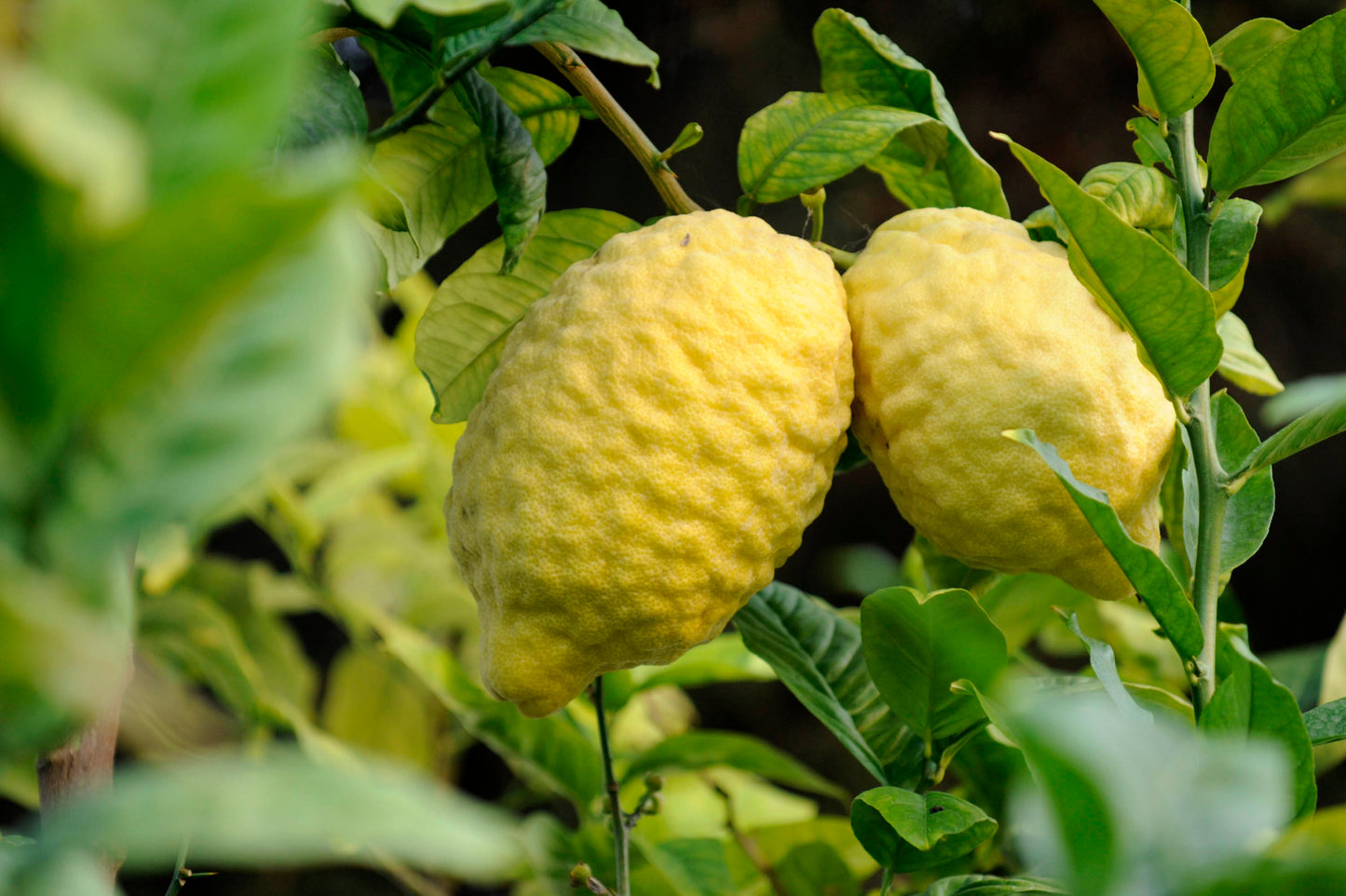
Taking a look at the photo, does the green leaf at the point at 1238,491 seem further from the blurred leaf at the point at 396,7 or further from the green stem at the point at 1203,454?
the blurred leaf at the point at 396,7

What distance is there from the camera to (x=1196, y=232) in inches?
21.0

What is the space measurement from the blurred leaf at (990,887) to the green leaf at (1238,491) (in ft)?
0.63

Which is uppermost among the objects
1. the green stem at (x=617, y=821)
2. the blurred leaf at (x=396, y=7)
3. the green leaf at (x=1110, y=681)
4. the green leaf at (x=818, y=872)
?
the blurred leaf at (x=396, y=7)

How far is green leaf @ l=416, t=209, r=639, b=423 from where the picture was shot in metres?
0.63

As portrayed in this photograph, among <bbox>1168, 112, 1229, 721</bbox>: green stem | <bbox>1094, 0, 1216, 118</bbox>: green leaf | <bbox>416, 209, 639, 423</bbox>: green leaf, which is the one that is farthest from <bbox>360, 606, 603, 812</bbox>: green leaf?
<bbox>1094, 0, 1216, 118</bbox>: green leaf

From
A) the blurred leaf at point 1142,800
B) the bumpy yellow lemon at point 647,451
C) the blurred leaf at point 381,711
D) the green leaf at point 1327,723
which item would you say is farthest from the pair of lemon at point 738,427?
the blurred leaf at point 381,711

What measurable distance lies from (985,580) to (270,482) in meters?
0.72

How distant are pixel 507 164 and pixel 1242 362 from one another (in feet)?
1.46

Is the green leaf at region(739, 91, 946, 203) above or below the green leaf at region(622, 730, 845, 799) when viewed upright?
above

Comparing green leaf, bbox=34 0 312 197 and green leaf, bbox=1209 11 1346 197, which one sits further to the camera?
green leaf, bbox=1209 11 1346 197

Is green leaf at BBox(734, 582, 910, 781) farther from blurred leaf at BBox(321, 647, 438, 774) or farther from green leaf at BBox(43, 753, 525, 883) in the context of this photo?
blurred leaf at BBox(321, 647, 438, 774)

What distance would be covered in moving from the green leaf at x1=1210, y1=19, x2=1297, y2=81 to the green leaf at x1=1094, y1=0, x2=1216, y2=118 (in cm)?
9

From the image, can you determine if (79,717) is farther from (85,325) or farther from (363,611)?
(363,611)

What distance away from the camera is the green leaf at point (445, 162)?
0.59 metres
